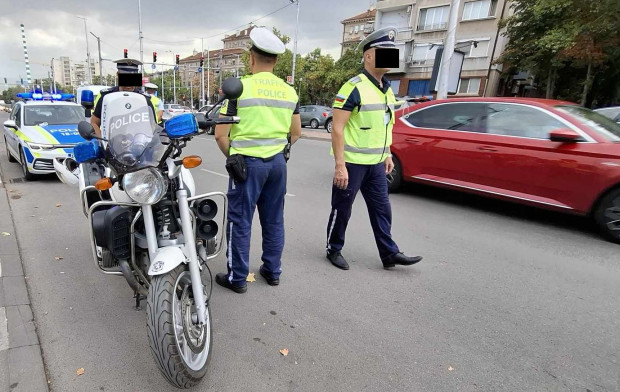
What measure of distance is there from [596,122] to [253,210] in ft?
14.7

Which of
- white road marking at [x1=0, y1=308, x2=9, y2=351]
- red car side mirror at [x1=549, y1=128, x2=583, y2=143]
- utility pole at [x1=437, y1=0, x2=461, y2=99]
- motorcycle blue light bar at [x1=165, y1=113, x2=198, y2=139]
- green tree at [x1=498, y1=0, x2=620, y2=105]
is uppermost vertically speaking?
green tree at [x1=498, y1=0, x2=620, y2=105]

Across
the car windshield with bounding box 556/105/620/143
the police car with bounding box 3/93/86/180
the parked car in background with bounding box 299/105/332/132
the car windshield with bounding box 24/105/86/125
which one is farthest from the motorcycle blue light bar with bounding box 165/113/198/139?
the parked car in background with bounding box 299/105/332/132

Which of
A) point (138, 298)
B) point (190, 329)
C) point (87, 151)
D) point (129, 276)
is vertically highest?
point (87, 151)

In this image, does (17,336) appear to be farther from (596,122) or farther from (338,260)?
(596,122)

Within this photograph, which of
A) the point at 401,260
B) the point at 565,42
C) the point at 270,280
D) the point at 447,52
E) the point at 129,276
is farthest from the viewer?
the point at 565,42

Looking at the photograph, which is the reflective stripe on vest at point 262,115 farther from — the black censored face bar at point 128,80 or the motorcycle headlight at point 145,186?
the black censored face bar at point 128,80

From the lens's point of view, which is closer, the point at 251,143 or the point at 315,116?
the point at 251,143

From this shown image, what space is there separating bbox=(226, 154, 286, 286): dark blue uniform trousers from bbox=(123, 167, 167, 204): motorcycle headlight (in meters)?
0.86

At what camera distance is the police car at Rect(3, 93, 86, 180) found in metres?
6.41

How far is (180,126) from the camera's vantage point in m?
1.98

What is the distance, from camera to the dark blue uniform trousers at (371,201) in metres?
3.40

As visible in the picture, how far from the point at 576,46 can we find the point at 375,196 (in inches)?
686

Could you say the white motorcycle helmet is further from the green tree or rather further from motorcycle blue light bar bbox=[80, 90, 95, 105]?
the green tree

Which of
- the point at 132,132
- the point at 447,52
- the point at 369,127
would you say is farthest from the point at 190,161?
the point at 447,52
